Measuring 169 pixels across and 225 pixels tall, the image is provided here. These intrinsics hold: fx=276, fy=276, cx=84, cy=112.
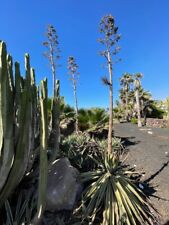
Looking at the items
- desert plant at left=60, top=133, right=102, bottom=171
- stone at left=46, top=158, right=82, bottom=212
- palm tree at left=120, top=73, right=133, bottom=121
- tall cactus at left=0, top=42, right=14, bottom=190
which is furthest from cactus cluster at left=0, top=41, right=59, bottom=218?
palm tree at left=120, top=73, right=133, bottom=121

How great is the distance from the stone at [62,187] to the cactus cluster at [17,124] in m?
0.73

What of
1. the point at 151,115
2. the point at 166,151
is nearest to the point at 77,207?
the point at 166,151

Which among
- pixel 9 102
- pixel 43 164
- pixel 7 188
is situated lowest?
pixel 7 188

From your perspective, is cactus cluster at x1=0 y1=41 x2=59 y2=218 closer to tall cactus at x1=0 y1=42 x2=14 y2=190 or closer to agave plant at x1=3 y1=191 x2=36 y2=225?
tall cactus at x1=0 y1=42 x2=14 y2=190

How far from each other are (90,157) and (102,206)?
173cm

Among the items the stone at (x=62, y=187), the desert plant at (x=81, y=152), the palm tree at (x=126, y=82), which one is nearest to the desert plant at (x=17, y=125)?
the stone at (x=62, y=187)

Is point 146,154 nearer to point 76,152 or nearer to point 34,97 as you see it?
point 76,152

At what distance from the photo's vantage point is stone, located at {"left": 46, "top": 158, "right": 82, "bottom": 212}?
4762mm

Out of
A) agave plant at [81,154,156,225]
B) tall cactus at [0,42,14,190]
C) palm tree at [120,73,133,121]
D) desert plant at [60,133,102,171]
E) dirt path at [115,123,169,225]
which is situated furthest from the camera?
palm tree at [120,73,133,121]

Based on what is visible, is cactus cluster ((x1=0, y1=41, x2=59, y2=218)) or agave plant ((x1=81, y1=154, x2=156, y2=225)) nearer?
cactus cluster ((x1=0, y1=41, x2=59, y2=218))

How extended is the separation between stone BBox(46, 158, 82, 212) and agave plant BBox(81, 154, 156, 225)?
0.78ft

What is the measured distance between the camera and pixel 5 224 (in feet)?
13.7

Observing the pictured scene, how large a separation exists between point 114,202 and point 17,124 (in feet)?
7.14

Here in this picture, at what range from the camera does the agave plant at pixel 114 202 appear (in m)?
4.60
